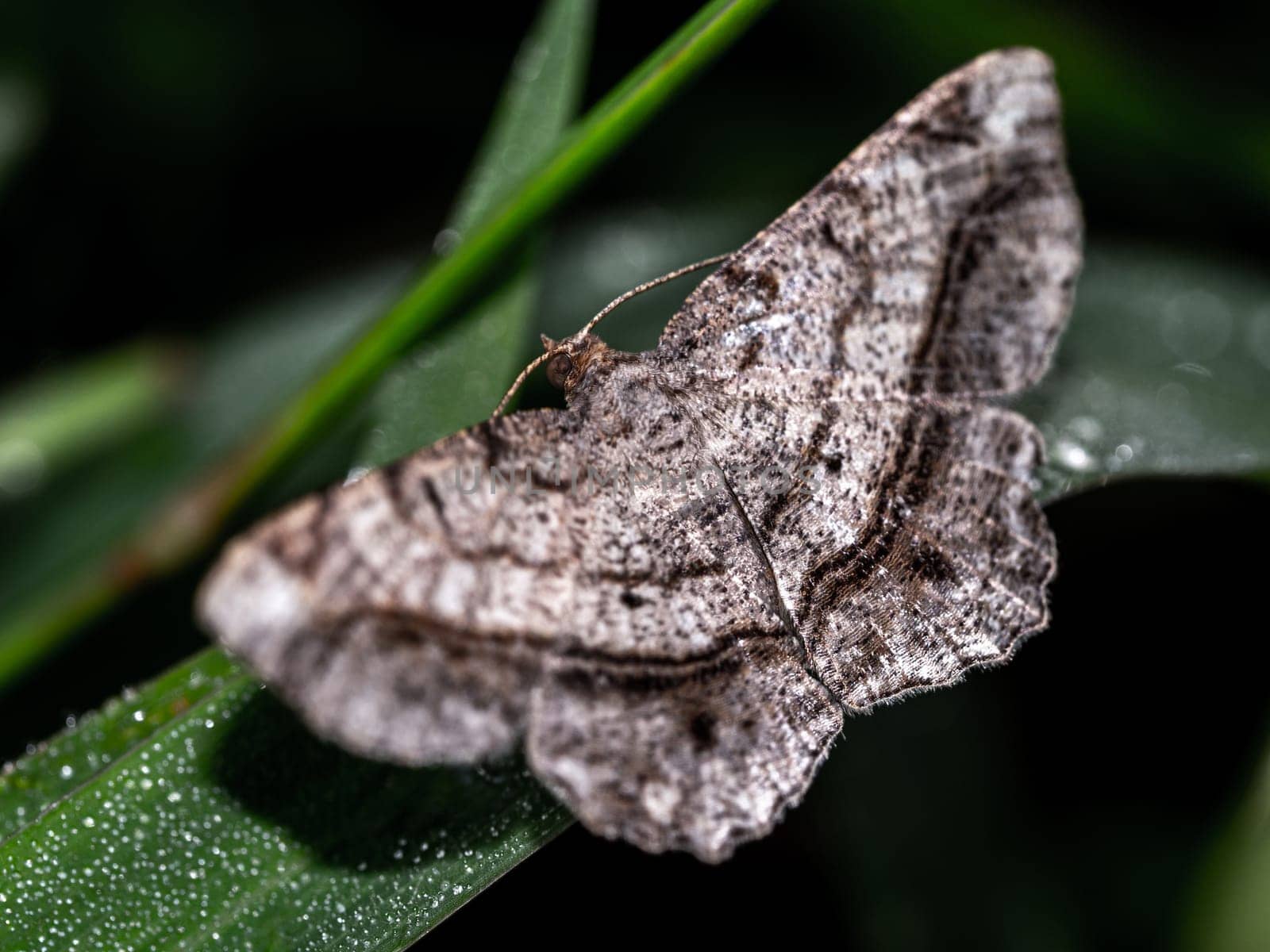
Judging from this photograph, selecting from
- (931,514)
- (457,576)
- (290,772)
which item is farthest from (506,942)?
(931,514)

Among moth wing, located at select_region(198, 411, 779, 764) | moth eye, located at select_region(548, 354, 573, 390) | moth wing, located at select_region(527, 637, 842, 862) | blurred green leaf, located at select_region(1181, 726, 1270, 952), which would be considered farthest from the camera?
moth eye, located at select_region(548, 354, 573, 390)

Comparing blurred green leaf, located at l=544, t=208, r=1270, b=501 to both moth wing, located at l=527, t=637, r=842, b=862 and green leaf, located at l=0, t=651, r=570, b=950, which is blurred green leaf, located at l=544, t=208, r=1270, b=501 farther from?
green leaf, located at l=0, t=651, r=570, b=950

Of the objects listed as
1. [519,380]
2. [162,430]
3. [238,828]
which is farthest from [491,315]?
[162,430]

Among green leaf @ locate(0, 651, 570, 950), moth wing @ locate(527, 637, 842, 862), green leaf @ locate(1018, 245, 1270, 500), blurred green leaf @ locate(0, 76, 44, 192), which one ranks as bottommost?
green leaf @ locate(1018, 245, 1270, 500)

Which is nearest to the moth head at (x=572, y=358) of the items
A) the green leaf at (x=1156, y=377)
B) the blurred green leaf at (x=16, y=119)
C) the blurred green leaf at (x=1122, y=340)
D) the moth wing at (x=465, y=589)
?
the moth wing at (x=465, y=589)

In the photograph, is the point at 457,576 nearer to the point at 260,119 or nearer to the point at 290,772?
the point at 290,772

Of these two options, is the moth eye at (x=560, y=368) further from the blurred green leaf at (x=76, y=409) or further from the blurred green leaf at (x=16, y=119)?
the blurred green leaf at (x=16, y=119)

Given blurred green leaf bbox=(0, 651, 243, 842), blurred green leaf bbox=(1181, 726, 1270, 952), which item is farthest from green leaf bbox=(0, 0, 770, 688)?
blurred green leaf bbox=(1181, 726, 1270, 952)
